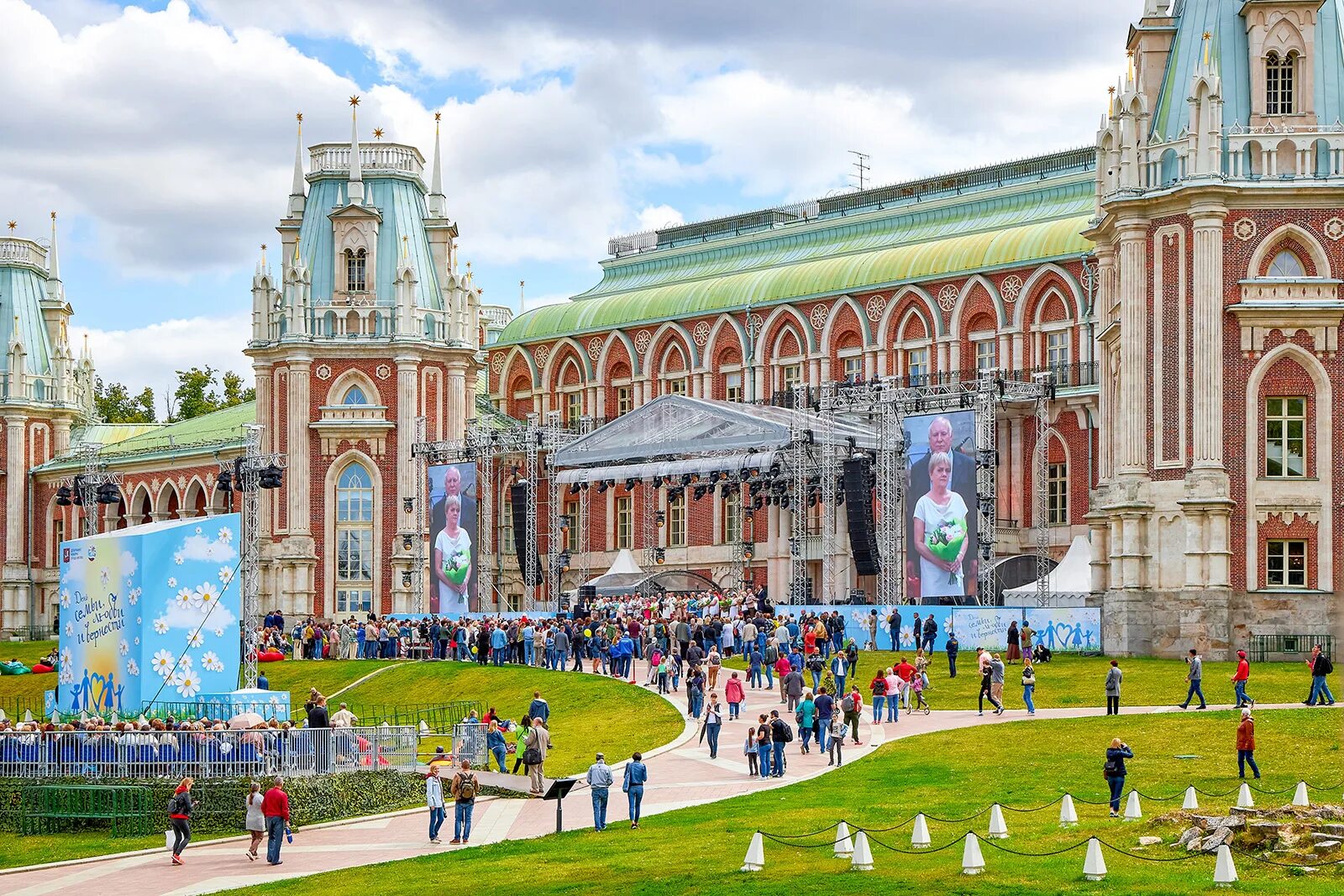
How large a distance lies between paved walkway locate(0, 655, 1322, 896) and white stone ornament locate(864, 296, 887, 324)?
38968 millimetres

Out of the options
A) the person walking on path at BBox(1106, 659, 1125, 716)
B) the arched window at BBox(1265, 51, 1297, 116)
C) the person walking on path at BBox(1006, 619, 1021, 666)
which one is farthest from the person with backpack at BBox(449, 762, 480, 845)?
the arched window at BBox(1265, 51, 1297, 116)

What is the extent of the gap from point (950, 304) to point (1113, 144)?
20.5 meters

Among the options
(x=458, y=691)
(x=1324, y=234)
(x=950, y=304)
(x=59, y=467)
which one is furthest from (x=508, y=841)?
(x=59, y=467)

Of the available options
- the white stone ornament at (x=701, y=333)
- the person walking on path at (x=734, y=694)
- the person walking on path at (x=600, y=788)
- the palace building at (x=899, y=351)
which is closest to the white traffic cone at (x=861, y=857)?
the person walking on path at (x=600, y=788)

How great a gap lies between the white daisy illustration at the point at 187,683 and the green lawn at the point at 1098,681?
1309cm

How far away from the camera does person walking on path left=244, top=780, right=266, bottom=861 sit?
32.1 m

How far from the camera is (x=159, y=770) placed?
120 feet

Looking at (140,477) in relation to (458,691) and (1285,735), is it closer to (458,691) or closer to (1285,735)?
(458,691)

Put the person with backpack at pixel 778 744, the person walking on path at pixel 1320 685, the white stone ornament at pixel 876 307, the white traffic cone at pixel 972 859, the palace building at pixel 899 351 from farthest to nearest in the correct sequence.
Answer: the white stone ornament at pixel 876 307
the palace building at pixel 899 351
the person walking on path at pixel 1320 685
the person with backpack at pixel 778 744
the white traffic cone at pixel 972 859

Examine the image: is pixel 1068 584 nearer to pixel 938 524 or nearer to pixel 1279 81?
pixel 938 524

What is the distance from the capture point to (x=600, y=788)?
104 feet

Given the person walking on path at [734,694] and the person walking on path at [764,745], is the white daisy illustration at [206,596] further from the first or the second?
the person walking on path at [764,745]

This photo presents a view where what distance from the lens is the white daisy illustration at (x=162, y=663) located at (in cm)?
4300

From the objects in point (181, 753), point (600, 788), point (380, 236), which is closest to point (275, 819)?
point (600, 788)
